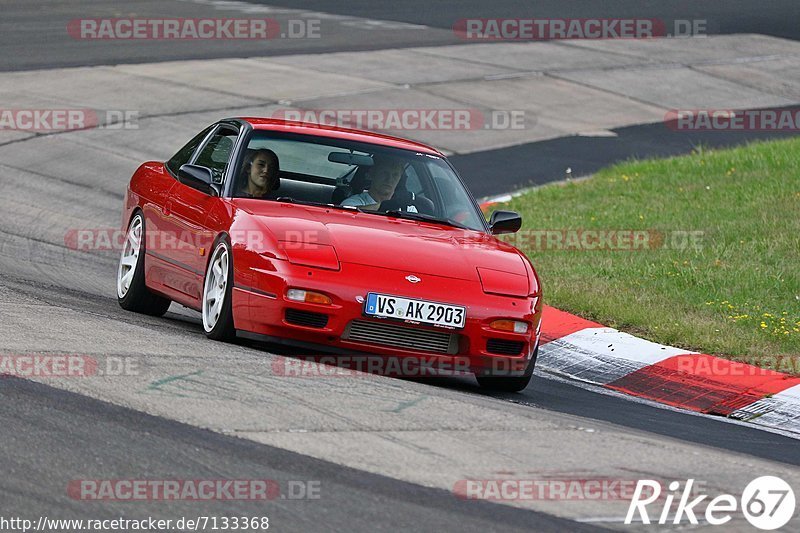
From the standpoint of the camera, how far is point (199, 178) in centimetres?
911

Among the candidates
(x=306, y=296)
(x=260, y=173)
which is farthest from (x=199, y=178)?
(x=306, y=296)

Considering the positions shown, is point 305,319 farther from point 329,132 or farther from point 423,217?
point 329,132

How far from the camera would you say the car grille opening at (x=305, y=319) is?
7.85 m

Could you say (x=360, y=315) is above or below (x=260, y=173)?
below

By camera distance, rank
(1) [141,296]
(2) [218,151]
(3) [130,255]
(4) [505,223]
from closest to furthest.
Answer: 1. (4) [505,223]
2. (2) [218,151]
3. (1) [141,296]
4. (3) [130,255]

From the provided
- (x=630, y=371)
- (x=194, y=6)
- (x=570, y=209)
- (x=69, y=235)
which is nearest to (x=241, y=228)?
(x=630, y=371)

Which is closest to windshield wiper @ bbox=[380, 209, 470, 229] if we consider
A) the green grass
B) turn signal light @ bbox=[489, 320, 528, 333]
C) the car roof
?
the car roof

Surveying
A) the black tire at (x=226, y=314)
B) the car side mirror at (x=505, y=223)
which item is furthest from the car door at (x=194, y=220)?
the car side mirror at (x=505, y=223)

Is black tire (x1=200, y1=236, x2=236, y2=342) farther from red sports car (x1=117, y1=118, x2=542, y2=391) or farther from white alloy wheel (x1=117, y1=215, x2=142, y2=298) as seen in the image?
white alloy wheel (x1=117, y1=215, x2=142, y2=298)

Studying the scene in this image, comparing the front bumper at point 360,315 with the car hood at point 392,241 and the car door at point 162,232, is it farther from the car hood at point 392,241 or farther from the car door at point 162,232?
the car door at point 162,232

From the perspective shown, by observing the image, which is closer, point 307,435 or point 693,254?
point 307,435

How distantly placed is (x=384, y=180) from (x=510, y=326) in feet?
5.27

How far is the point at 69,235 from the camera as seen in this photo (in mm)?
13281

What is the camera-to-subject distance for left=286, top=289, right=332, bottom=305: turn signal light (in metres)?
7.83
